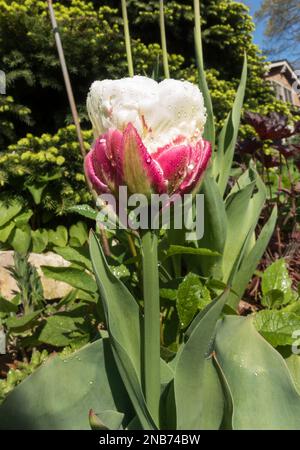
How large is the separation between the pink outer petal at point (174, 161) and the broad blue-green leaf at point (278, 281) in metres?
0.79

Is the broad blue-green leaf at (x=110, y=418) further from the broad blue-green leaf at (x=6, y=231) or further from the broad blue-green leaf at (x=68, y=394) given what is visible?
the broad blue-green leaf at (x=6, y=231)

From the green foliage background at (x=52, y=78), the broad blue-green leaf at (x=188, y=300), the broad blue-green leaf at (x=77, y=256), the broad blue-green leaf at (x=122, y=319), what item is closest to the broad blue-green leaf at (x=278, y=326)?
the broad blue-green leaf at (x=188, y=300)

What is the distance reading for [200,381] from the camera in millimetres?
621

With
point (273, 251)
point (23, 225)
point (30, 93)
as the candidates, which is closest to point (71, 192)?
point (23, 225)

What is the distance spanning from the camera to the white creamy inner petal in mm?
526

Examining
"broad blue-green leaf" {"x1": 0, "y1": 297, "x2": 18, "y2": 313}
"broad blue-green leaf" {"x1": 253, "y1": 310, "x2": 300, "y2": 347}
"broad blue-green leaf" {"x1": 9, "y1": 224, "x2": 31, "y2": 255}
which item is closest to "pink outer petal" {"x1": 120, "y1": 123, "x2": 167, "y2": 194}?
"broad blue-green leaf" {"x1": 253, "y1": 310, "x2": 300, "y2": 347}

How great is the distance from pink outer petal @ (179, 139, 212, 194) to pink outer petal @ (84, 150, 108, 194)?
0.10m

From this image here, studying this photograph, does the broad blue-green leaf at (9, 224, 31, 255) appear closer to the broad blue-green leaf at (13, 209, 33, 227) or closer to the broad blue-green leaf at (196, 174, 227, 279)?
the broad blue-green leaf at (13, 209, 33, 227)

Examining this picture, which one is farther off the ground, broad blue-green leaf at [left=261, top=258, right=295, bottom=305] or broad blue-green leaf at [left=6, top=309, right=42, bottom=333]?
broad blue-green leaf at [left=261, top=258, right=295, bottom=305]

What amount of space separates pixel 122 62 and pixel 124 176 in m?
3.45

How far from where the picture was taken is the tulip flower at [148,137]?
52 centimetres

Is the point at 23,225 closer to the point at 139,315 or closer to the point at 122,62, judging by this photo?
the point at 122,62

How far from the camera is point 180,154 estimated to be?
53 cm

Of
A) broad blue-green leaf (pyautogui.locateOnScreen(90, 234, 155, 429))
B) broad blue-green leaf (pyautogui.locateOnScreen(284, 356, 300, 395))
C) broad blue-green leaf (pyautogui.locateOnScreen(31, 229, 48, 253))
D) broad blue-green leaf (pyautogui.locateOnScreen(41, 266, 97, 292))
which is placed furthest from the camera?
broad blue-green leaf (pyautogui.locateOnScreen(31, 229, 48, 253))
